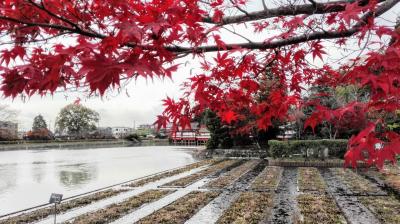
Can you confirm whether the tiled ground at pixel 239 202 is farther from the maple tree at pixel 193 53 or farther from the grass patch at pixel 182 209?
the maple tree at pixel 193 53

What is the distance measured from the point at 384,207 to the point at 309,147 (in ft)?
43.5

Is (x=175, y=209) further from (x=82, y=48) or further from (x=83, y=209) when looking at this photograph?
(x=82, y=48)

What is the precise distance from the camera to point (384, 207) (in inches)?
361

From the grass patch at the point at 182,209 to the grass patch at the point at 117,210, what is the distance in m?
0.79

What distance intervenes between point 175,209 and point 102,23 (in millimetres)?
6389

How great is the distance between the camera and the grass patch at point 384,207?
8077 millimetres

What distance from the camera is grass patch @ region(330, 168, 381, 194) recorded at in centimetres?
1184

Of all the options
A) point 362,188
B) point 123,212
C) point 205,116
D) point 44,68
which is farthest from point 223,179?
point 205,116

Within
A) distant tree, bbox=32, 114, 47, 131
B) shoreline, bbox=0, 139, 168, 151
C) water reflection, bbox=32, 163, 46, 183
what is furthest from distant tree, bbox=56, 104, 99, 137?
water reflection, bbox=32, 163, 46, 183

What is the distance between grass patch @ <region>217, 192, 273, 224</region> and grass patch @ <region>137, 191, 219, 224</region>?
0.82 meters

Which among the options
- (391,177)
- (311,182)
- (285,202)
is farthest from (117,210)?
(391,177)

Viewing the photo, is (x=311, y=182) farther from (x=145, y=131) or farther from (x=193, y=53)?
(x=145, y=131)

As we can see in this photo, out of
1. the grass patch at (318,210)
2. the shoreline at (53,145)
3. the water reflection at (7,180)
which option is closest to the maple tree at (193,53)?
the grass patch at (318,210)

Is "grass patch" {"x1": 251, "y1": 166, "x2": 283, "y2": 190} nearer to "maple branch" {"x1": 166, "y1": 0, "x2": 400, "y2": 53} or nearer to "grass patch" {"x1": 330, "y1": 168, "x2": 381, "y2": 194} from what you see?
"grass patch" {"x1": 330, "y1": 168, "x2": 381, "y2": 194}
